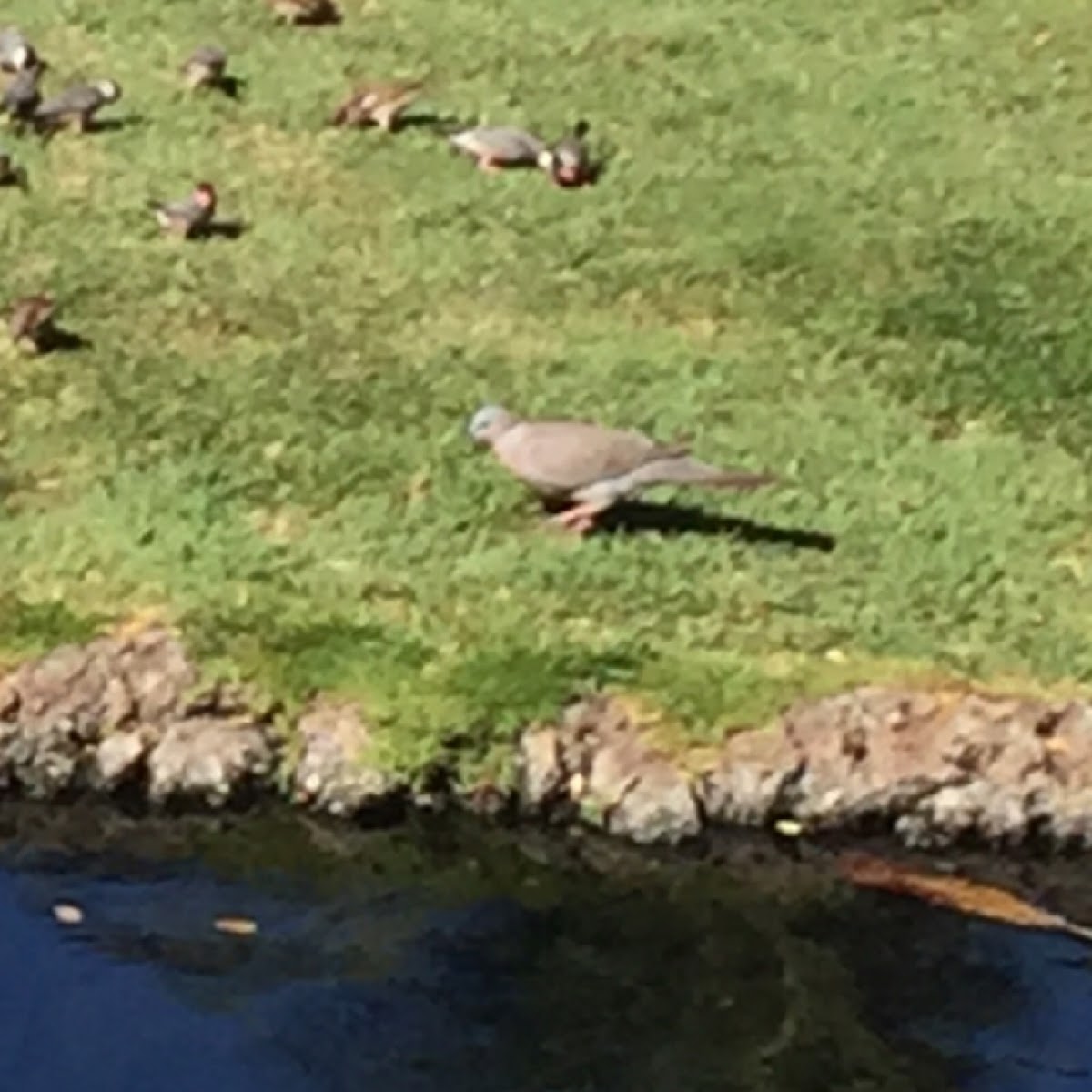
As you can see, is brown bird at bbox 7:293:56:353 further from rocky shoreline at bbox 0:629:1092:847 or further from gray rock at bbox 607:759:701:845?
gray rock at bbox 607:759:701:845

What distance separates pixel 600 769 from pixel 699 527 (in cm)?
151

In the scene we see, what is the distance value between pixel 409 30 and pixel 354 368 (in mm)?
4058

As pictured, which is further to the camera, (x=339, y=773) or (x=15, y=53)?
(x=15, y=53)

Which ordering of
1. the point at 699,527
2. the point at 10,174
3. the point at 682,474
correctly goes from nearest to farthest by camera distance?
the point at 682,474 < the point at 699,527 < the point at 10,174

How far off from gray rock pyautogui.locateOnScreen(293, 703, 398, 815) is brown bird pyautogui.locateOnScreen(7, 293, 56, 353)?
2881mm

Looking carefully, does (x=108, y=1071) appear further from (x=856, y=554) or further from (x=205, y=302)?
(x=205, y=302)

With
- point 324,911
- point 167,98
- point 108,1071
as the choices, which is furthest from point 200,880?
point 167,98

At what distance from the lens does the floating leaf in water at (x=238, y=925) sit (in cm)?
859

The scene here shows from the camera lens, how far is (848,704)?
30.6ft

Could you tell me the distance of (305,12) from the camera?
15117 mm

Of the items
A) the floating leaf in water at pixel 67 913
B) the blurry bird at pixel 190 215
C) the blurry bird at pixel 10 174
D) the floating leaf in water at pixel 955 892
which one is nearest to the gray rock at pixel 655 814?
the floating leaf in water at pixel 955 892

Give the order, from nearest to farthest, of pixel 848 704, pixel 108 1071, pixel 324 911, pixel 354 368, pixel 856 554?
pixel 108 1071 → pixel 324 911 → pixel 848 704 → pixel 856 554 → pixel 354 368

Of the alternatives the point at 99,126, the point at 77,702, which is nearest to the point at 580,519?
the point at 77,702

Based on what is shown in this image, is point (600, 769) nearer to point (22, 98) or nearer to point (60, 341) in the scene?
point (60, 341)
